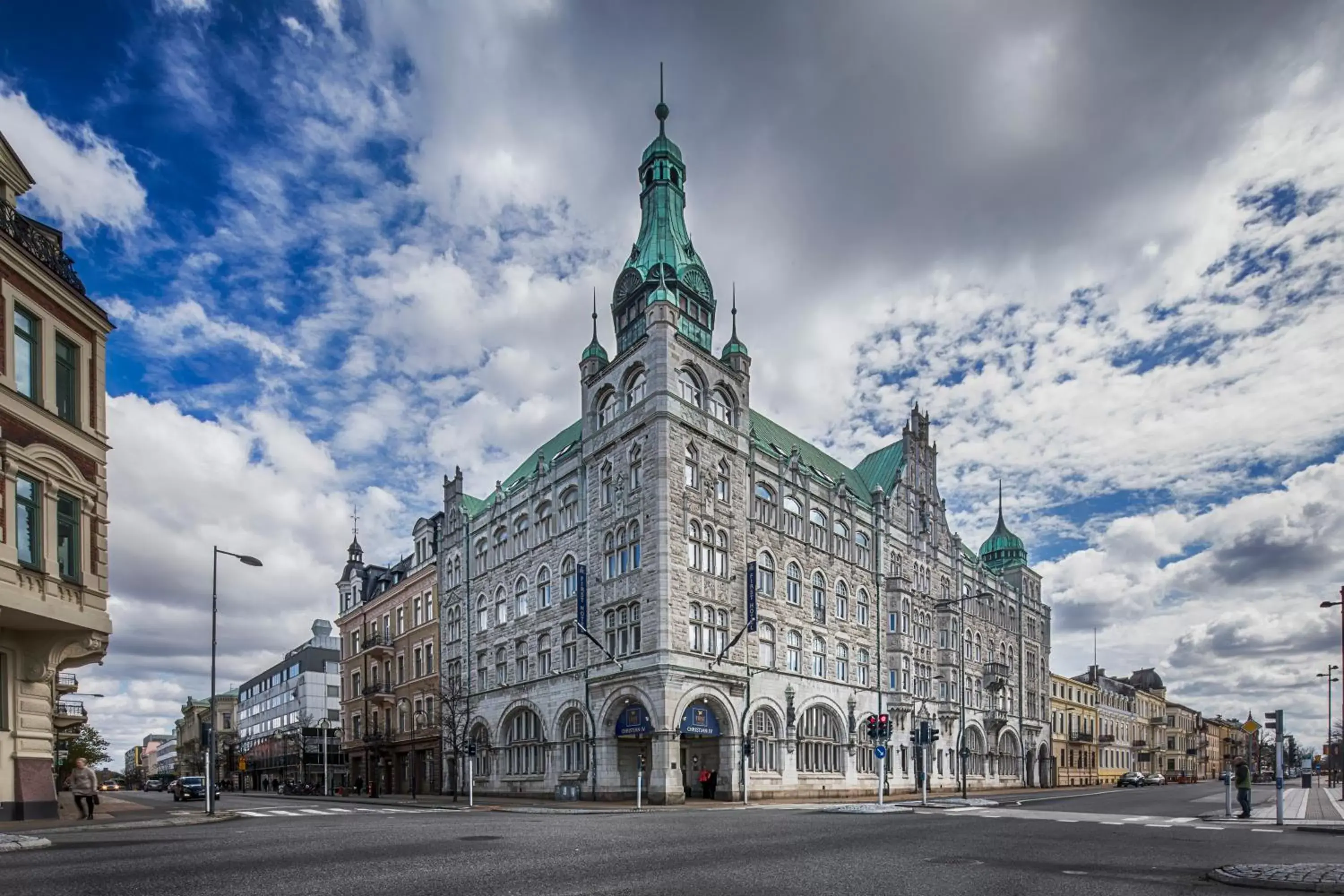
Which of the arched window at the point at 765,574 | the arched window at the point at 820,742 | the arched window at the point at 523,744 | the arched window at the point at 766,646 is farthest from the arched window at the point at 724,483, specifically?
the arched window at the point at 523,744

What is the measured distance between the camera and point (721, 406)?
1746 inches

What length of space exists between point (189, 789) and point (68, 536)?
105 feet

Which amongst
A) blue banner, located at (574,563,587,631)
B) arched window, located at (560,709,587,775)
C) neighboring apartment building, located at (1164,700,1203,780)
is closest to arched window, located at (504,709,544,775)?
arched window, located at (560,709,587,775)

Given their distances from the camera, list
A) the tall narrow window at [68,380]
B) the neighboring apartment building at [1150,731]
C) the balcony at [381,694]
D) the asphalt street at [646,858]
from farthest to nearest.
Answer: the neighboring apartment building at [1150,731]
the balcony at [381,694]
the tall narrow window at [68,380]
the asphalt street at [646,858]

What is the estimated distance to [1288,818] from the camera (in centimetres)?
2444

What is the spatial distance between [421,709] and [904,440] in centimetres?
3722

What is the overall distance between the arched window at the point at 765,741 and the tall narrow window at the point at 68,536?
2824 cm

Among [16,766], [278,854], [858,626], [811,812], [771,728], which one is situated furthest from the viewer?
[858,626]

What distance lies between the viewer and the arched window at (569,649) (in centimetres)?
4328

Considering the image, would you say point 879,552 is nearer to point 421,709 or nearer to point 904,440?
point 904,440

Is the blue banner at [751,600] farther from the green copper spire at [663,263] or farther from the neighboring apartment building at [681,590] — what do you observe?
the green copper spire at [663,263]

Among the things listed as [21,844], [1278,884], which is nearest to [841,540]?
[1278,884]

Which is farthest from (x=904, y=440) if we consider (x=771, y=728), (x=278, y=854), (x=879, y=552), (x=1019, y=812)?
(x=278, y=854)

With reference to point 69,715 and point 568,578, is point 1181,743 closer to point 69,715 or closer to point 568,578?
point 568,578
